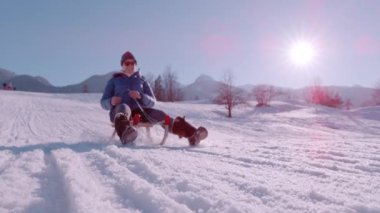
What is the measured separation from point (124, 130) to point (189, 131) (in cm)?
109

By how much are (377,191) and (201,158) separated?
186 cm

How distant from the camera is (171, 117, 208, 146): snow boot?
18.2 ft

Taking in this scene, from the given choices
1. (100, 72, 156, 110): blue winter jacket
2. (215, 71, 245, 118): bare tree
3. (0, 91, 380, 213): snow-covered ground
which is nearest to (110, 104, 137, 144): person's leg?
(100, 72, 156, 110): blue winter jacket

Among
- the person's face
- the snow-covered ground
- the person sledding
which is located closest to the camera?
the snow-covered ground

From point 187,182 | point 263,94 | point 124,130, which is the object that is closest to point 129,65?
point 124,130

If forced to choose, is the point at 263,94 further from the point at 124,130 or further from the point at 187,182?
the point at 187,182

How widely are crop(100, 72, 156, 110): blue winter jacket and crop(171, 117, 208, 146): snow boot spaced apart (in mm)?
668

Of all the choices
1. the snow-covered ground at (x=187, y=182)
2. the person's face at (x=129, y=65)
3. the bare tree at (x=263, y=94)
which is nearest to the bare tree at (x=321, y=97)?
the bare tree at (x=263, y=94)

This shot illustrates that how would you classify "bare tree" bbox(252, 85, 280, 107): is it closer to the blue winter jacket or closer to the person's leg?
the blue winter jacket

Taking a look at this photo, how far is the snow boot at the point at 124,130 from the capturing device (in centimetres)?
512

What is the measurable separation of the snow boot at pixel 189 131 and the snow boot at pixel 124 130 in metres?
0.88

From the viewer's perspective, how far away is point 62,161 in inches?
138

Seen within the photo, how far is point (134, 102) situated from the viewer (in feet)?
20.8

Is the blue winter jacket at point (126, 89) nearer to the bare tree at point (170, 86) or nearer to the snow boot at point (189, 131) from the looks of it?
the snow boot at point (189, 131)
